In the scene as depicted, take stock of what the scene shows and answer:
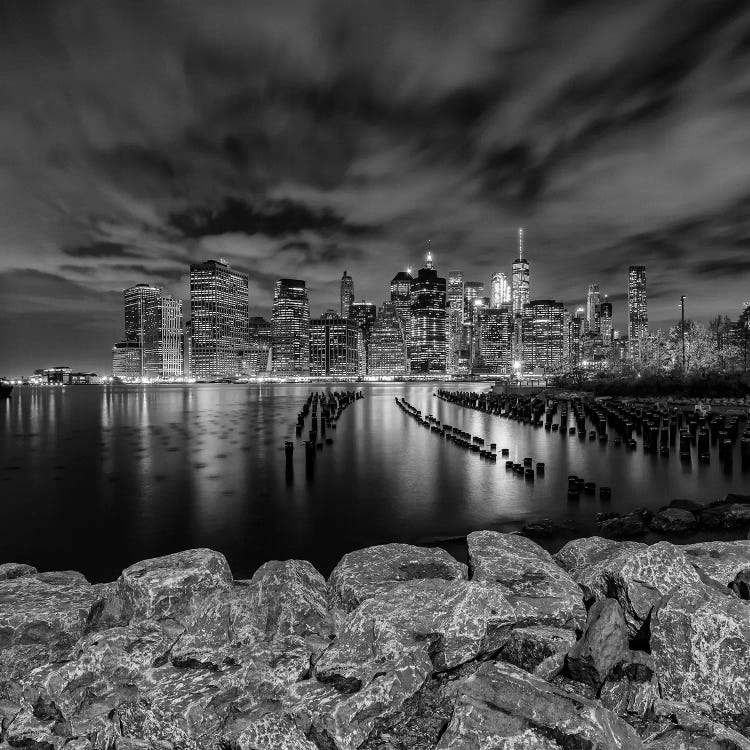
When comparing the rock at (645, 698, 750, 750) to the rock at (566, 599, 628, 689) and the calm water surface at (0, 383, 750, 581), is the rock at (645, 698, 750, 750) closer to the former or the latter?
the rock at (566, 599, 628, 689)

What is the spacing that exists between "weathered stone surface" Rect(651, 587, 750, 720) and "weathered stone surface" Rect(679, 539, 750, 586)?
53.4 inches

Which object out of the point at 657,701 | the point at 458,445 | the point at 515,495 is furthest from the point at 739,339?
the point at 657,701

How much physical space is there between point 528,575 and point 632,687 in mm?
1579

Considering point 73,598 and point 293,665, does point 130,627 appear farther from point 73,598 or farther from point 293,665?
point 293,665

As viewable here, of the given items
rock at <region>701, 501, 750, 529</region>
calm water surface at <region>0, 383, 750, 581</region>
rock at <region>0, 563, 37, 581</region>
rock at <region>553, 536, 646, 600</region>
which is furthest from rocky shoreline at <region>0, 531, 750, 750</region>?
rock at <region>701, 501, 750, 529</region>

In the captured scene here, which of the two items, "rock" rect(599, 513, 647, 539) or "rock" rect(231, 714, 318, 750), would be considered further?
"rock" rect(599, 513, 647, 539)

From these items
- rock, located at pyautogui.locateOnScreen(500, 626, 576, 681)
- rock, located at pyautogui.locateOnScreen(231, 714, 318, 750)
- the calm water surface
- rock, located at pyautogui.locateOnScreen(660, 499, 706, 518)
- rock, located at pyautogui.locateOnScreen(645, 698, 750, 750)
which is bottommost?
the calm water surface

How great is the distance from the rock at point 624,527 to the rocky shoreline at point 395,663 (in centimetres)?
793

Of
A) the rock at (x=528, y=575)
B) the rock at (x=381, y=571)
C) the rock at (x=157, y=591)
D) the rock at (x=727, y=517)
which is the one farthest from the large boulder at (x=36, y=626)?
the rock at (x=727, y=517)

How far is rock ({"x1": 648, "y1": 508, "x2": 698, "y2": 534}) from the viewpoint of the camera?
13.2 metres

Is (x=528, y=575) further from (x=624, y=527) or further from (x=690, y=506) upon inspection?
(x=690, y=506)

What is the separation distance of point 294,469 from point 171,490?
618 cm

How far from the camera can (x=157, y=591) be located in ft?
19.5

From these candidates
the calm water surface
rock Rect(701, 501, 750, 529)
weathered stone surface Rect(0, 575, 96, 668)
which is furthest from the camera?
the calm water surface
